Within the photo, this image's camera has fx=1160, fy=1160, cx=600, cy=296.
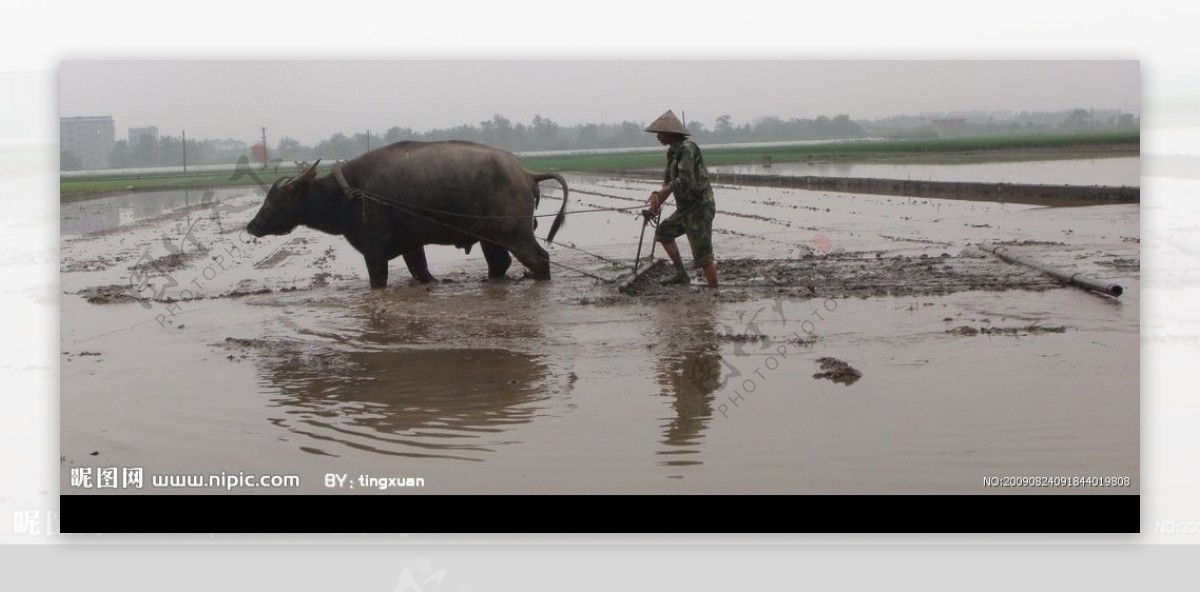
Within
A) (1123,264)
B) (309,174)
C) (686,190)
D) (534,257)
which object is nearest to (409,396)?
(686,190)

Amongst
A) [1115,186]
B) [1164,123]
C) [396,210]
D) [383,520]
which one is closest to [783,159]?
[1115,186]

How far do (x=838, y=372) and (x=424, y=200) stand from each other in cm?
407

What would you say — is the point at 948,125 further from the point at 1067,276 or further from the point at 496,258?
the point at 496,258

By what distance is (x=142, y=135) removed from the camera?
9.08 metres

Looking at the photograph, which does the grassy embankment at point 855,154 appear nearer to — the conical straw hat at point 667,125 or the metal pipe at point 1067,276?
the metal pipe at point 1067,276

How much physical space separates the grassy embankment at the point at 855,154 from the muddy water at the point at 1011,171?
1.84ft

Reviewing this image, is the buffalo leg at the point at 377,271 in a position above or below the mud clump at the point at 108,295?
above

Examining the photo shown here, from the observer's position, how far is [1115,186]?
13.7m

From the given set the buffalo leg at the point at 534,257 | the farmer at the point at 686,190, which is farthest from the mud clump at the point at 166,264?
the farmer at the point at 686,190

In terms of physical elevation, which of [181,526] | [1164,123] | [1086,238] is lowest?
[181,526]

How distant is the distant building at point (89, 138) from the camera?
605 cm

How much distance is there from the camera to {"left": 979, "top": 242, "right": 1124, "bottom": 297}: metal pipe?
6.80 m

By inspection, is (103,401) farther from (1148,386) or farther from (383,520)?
(1148,386)

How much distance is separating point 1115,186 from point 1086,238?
4.20 m
